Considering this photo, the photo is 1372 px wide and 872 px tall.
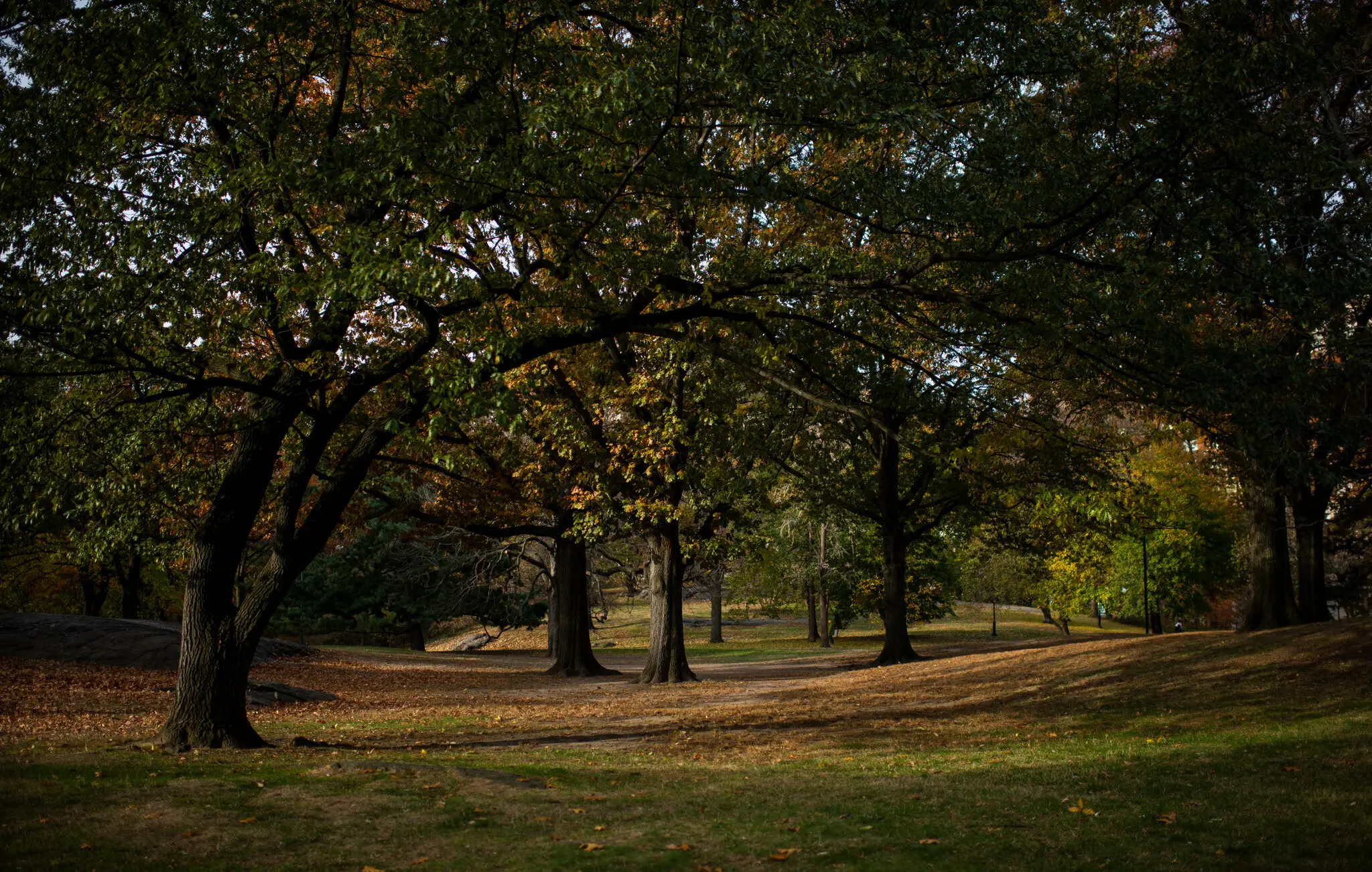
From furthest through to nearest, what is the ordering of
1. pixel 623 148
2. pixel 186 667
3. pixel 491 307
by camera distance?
pixel 186 667 < pixel 491 307 < pixel 623 148

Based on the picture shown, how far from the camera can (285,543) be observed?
35.8ft

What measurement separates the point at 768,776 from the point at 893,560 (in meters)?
17.7

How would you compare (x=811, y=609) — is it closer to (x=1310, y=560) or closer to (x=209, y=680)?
(x=1310, y=560)

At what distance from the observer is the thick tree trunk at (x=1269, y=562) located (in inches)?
670

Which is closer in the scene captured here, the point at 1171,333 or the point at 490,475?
the point at 1171,333

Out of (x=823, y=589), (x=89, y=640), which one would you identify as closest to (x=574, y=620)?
(x=89, y=640)

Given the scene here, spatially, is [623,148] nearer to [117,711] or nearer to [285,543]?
[285,543]

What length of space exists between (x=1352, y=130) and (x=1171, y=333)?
27.7 ft

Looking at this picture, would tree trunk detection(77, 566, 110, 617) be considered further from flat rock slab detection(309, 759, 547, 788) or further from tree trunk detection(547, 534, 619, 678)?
flat rock slab detection(309, 759, 547, 788)

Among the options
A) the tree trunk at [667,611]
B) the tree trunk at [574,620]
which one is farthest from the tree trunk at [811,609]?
the tree trunk at [667,611]

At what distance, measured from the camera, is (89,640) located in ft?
71.6

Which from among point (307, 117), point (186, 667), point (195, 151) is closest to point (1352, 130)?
point (307, 117)

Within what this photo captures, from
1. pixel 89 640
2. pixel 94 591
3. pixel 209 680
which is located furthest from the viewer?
pixel 94 591

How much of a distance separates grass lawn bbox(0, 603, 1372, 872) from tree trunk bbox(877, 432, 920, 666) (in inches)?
300
